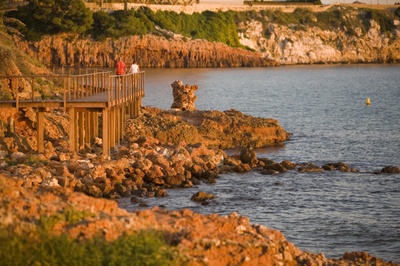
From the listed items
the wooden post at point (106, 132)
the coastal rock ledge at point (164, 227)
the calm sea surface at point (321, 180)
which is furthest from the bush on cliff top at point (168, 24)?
the coastal rock ledge at point (164, 227)

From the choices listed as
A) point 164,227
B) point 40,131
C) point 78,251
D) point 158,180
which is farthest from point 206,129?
point 78,251

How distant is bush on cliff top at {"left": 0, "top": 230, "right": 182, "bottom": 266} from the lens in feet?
44.9

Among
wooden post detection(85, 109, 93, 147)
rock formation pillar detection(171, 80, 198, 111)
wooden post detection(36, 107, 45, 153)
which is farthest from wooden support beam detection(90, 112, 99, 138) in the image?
rock formation pillar detection(171, 80, 198, 111)

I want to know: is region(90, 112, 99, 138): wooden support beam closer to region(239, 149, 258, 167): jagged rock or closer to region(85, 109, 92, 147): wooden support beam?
region(85, 109, 92, 147): wooden support beam

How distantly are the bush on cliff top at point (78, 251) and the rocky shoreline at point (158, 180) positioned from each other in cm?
21

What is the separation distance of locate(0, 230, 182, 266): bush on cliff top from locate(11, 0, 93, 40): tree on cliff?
2812 inches

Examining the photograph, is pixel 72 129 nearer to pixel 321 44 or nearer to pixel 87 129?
pixel 87 129

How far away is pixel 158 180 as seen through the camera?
92.3ft

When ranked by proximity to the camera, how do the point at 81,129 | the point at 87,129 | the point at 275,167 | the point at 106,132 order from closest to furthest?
the point at 106,132 → the point at 81,129 → the point at 275,167 → the point at 87,129

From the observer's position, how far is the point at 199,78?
9319cm

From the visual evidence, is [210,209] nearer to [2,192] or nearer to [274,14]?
[2,192]

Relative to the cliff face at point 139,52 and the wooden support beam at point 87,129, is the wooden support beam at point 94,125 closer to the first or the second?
the wooden support beam at point 87,129

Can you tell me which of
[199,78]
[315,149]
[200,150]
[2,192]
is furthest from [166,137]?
[199,78]

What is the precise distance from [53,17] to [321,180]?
6049 cm
